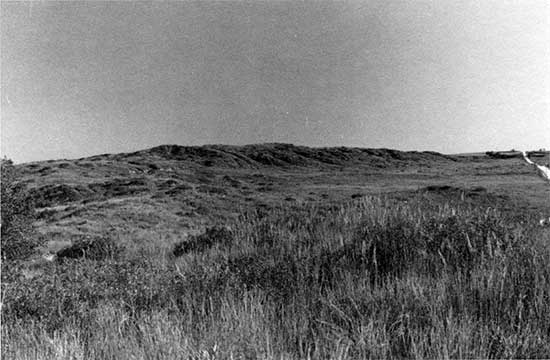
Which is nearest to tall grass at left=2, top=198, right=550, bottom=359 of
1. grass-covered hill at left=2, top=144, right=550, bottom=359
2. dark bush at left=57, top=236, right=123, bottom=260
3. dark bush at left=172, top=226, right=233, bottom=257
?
grass-covered hill at left=2, top=144, right=550, bottom=359

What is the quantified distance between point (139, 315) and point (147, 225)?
29590 mm

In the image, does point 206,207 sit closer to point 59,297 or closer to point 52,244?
point 52,244

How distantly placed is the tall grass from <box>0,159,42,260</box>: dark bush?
313 inches

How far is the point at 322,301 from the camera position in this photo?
302 centimetres

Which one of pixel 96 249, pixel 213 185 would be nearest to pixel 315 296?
pixel 96 249

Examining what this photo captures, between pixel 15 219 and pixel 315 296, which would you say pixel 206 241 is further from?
pixel 15 219

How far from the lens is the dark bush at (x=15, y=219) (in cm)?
1159

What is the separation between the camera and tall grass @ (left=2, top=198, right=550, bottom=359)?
247cm

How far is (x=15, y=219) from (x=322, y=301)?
44.3 ft

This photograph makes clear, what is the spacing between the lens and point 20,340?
319 cm

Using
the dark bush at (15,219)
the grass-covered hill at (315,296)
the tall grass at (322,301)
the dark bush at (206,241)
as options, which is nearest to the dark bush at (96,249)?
the dark bush at (15,219)

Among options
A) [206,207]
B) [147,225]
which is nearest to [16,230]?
[147,225]

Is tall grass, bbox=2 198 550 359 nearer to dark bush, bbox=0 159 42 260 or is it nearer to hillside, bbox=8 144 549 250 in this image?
dark bush, bbox=0 159 42 260

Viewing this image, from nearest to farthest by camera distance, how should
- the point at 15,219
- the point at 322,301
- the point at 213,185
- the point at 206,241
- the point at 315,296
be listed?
the point at 322,301, the point at 315,296, the point at 206,241, the point at 15,219, the point at 213,185
